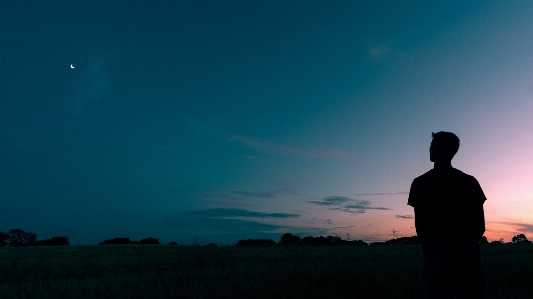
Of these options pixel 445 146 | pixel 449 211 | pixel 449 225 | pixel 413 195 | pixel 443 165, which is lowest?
pixel 449 225

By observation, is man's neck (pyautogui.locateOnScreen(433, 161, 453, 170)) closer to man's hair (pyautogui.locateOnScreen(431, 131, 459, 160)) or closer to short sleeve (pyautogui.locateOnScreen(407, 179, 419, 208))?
man's hair (pyautogui.locateOnScreen(431, 131, 459, 160))

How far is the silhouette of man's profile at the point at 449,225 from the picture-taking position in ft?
11.8

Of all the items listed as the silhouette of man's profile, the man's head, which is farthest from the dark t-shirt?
the man's head

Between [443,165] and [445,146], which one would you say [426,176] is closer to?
[443,165]

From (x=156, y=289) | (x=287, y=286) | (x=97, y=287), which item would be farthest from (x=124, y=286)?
(x=287, y=286)

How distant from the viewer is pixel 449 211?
3689 millimetres

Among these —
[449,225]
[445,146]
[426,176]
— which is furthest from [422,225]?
[445,146]

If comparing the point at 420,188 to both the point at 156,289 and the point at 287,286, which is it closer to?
the point at 287,286

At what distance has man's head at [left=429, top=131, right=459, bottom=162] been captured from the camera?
12.7ft

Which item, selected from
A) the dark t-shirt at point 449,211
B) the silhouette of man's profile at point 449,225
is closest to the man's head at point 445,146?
the silhouette of man's profile at point 449,225

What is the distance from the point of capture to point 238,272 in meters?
9.12

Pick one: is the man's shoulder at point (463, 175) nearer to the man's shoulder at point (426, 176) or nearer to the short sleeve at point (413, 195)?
the man's shoulder at point (426, 176)

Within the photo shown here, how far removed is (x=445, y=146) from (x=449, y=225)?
0.77m

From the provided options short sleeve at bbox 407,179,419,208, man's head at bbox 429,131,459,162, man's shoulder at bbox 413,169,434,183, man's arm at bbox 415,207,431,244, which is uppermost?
man's head at bbox 429,131,459,162
